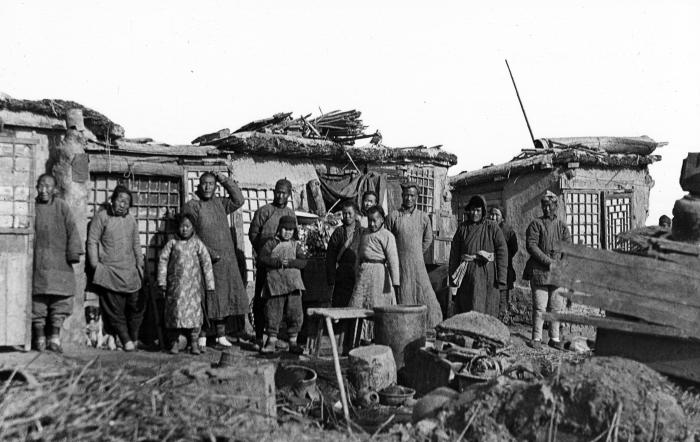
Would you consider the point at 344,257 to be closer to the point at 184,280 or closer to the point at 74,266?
the point at 184,280

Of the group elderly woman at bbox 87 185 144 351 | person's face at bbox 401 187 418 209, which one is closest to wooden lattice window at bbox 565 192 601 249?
person's face at bbox 401 187 418 209

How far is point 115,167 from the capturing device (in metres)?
9.82

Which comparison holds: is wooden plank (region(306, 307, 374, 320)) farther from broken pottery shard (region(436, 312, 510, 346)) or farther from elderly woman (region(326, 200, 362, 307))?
elderly woman (region(326, 200, 362, 307))

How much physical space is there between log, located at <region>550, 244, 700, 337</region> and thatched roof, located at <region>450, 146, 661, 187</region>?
9123mm

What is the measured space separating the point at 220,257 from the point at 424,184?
19.2 feet

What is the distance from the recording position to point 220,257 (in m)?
9.26

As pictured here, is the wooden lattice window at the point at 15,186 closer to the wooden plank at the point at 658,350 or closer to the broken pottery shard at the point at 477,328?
the broken pottery shard at the point at 477,328

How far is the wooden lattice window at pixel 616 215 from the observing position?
1502 centimetres

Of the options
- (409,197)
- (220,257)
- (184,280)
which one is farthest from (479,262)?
(184,280)

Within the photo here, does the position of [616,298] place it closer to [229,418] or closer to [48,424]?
[229,418]

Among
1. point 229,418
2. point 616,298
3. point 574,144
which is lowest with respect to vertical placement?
point 229,418

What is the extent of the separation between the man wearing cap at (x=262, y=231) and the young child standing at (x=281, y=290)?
0.65 feet

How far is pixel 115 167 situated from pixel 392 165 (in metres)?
5.50

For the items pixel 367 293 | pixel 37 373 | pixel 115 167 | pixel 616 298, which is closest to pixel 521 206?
pixel 367 293
